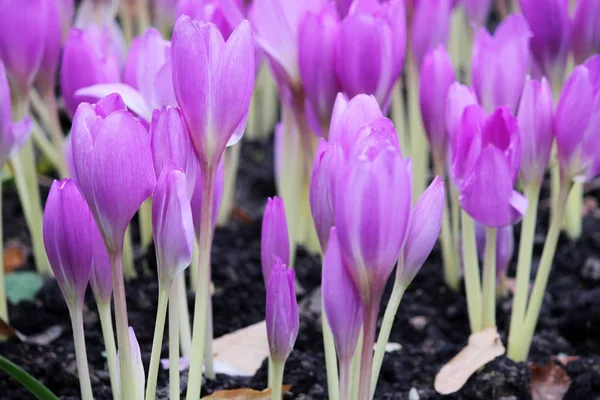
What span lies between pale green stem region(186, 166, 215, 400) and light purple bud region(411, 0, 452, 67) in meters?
0.68

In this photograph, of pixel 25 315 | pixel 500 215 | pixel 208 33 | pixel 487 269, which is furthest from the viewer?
pixel 25 315

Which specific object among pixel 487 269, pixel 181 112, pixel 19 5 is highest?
pixel 19 5

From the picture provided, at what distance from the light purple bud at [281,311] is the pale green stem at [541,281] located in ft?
1.22

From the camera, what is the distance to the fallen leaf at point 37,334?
1.13 metres

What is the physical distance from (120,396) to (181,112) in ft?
0.92

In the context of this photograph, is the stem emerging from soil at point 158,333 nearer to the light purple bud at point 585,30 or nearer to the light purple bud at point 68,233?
the light purple bud at point 68,233

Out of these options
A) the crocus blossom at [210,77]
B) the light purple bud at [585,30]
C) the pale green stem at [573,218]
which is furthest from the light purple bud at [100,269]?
the pale green stem at [573,218]

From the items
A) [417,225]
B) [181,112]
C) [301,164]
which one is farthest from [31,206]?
[417,225]

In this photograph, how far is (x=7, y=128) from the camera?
109 cm

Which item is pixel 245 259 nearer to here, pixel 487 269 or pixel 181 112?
pixel 487 269

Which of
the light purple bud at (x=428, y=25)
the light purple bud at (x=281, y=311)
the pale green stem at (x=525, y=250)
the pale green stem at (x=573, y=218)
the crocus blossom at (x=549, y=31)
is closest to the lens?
the light purple bud at (x=281, y=311)

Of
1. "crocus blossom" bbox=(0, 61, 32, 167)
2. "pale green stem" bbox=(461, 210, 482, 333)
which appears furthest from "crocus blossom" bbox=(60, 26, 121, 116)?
"pale green stem" bbox=(461, 210, 482, 333)

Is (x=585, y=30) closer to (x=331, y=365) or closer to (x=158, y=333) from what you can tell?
(x=331, y=365)

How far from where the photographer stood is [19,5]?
3.89 feet
